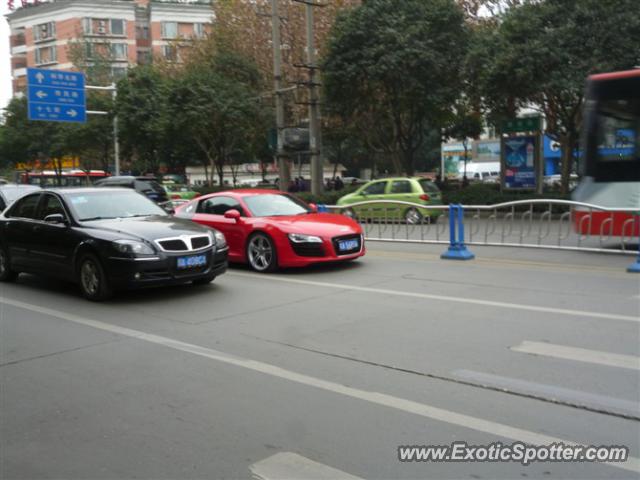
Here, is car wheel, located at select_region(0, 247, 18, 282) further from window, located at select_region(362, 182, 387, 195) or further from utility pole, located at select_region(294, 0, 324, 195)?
utility pole, located at select_region(294, 0, 324, 195)

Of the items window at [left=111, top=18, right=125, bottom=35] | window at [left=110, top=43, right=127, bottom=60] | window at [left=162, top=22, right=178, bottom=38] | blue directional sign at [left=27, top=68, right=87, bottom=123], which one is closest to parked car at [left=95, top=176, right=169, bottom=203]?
blue directional sign at [left=27, top=68, right=87, bottom=123]

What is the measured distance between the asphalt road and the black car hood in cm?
86

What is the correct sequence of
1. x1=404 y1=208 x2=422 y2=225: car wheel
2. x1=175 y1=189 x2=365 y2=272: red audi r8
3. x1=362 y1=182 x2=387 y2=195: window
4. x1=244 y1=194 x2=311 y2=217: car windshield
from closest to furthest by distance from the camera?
x1=175 y1=189 x2=365 y2=272: red audi r8 → x1=244 y1=194 x2=311 y2=217: car windshield → x1=404 y1=208 x2=422 y2=225: car wheel → x1=362 y1=182 x2=387 y2=195: window

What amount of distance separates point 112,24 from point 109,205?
60.2m

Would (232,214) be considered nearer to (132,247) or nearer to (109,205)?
(109,205)

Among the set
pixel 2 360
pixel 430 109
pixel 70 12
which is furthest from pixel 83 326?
pixel 70 12

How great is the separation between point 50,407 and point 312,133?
1842 centimetres

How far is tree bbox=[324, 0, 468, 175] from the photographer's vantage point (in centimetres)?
2200

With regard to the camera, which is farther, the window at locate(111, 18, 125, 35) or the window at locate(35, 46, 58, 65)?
the window at locate(35, 46, 58, 65)

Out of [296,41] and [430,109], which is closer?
[430,109]

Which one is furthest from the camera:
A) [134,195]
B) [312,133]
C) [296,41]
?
[296,41]

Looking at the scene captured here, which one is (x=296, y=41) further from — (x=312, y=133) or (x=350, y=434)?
(x=350, y=434)

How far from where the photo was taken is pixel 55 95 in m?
27.4

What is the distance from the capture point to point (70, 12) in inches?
2441
